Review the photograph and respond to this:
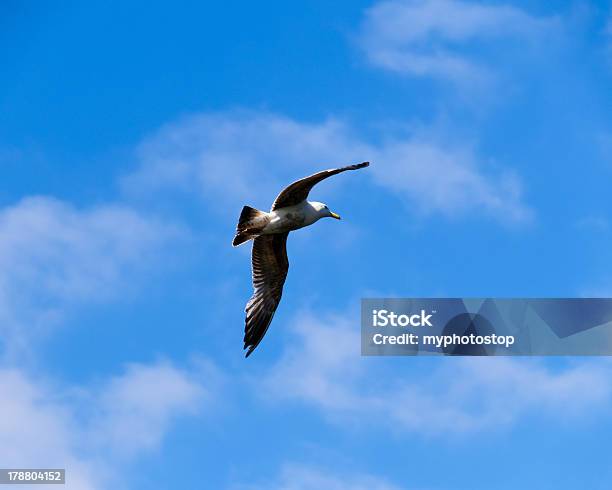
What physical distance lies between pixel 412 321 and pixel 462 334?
1.27 metres

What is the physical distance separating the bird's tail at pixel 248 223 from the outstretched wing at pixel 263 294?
6.73 ft

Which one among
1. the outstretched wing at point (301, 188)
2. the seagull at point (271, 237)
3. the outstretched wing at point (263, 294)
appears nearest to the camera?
the outstretched wing at point (301, 188)

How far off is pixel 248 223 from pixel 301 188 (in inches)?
59.5

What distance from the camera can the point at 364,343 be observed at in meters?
45.1

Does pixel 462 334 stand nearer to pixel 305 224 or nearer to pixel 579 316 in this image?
pixel 579 316

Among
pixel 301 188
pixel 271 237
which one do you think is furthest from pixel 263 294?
pixel 301 188

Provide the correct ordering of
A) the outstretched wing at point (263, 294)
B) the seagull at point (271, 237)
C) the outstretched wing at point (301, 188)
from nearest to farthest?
the outstretched wing at point (301, 188)
the seagull at point (271, 237)
the outstretched wing at point (263, 294)

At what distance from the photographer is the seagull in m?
40.5

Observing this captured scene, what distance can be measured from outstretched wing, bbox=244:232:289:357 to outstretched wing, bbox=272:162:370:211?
2.53 metres

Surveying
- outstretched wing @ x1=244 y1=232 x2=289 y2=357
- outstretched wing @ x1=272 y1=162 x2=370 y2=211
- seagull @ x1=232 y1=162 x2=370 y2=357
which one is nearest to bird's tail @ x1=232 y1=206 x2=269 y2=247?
seagull @ x1=232 y1=162 x2=370 y2=357

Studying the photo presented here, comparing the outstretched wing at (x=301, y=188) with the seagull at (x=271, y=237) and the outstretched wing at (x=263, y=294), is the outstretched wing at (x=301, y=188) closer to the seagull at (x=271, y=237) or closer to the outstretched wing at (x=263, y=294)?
the seagull at (x=271, y=237)

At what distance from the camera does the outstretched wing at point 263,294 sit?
142 ft

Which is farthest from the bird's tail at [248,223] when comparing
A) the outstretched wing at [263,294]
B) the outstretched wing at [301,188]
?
the outstretched wing at [263,294]

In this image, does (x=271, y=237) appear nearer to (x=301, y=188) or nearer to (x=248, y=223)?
(x=248, y=223)
